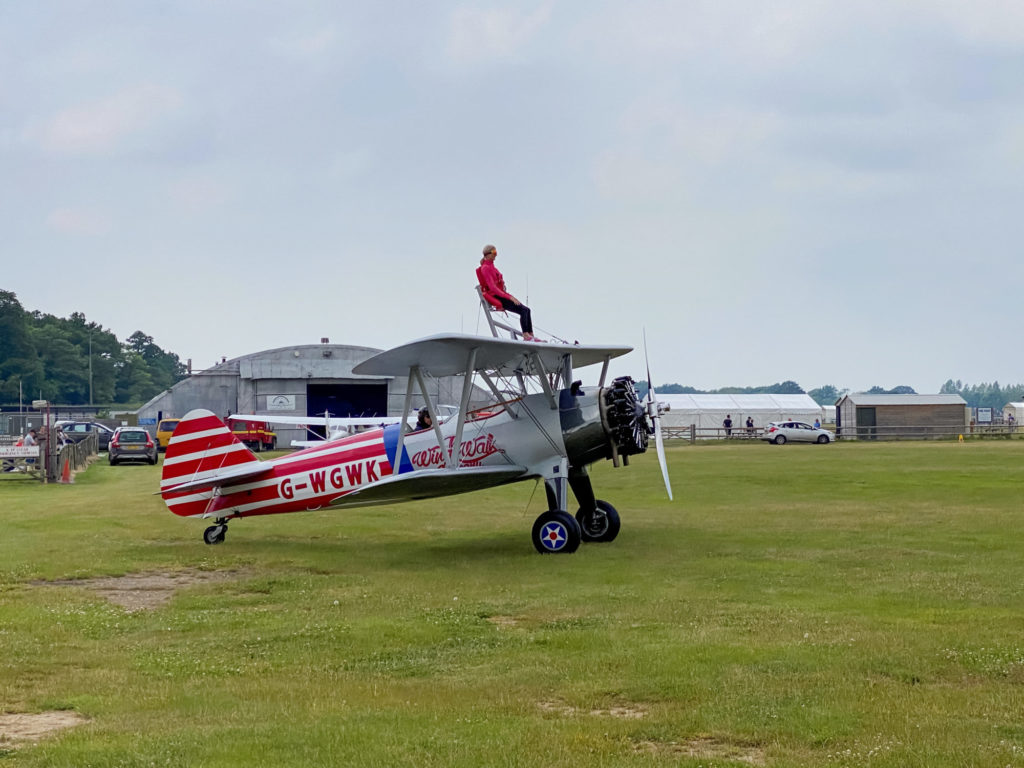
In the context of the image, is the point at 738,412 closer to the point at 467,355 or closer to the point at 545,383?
the point at 545,383

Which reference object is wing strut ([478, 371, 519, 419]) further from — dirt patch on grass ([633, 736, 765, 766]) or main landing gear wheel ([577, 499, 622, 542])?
dirt patch on grass ([633, 736, 765, 766])

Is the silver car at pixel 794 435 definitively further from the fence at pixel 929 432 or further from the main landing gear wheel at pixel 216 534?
the main landing gear wheel at pixel 216 534

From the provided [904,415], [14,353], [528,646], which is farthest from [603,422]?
[14,353]

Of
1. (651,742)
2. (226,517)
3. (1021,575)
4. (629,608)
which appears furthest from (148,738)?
(226,517)

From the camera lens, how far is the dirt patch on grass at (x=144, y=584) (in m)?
11.7

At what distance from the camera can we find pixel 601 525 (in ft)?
53.6

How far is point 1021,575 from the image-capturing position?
1191 cm

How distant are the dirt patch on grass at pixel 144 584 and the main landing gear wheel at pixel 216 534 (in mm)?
2784

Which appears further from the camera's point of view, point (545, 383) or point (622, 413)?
point (545, 383)

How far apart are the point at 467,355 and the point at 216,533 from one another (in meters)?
5.29

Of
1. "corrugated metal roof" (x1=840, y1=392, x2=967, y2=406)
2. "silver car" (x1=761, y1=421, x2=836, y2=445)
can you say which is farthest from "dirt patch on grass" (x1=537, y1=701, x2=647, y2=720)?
"corrugated metal roof" (x1=840, y1=392, x2=967, y2=406)

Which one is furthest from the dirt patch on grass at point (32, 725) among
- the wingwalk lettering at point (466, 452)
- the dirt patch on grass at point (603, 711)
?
the wingwalk lettering at point (466, 452)

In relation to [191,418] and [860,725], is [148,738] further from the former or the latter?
[191,418]

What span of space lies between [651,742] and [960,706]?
75.4 inches
